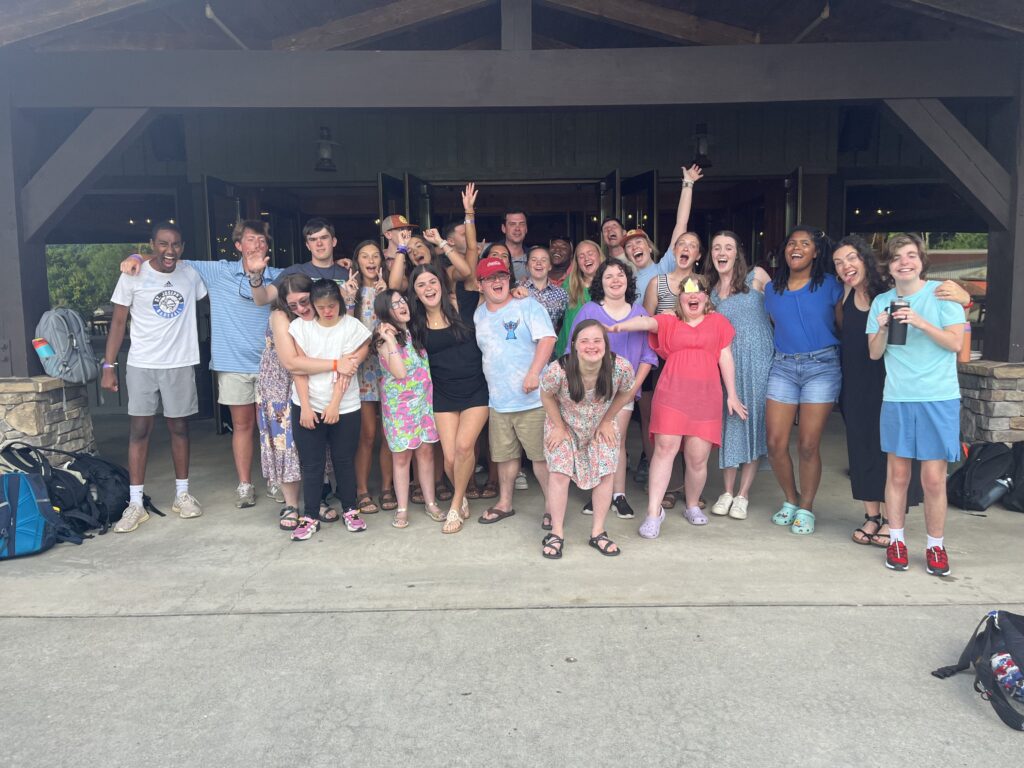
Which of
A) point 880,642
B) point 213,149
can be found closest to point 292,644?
point 880,642

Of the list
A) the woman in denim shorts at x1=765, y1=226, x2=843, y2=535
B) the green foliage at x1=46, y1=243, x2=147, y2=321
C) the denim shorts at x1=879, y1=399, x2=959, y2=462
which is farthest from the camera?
the green foliage at x1=46, y1=243, x2=147, y2=321

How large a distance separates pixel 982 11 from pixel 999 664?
402 cm

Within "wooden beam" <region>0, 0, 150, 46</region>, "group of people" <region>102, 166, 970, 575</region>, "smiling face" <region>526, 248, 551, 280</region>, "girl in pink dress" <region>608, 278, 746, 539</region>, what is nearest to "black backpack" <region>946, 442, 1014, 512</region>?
"group of people" <region>102, 166, 970, 575</region>

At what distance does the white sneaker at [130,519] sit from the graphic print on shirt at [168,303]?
1083mm

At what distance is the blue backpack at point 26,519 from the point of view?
365 cm

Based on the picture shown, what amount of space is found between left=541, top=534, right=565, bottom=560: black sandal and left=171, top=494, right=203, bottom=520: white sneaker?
2.10 metres

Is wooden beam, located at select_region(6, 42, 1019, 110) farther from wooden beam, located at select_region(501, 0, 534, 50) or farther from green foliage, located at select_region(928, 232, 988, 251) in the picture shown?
green foliage, located at select_region(928, 232, 988, 251)

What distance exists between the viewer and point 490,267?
12.5ft

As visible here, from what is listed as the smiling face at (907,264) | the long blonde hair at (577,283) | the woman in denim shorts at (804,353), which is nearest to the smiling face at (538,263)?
the long blonde hair at (577,283)

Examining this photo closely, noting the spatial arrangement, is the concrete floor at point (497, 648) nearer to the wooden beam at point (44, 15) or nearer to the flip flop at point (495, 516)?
the flip flop at point (495, 516)

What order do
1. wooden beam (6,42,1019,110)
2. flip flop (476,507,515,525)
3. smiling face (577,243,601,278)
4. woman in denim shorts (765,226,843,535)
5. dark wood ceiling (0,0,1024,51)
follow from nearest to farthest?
woman in denim shorts (765,226,843,535)
flip flop (476,507,515,525)
smiling face (577,243,601,278)
dark wood ceiling (0,0,1024,51)
wooden beam (6,42,1019,110)

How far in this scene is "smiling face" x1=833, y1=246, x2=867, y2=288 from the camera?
11.6 ft

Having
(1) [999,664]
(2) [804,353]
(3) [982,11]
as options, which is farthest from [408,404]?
(3) [982,11]

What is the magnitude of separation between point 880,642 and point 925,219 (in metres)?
13.9
